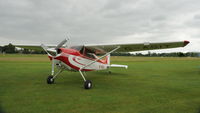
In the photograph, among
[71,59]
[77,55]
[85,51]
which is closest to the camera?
[71,59]

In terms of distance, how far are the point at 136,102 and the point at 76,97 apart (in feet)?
6.71

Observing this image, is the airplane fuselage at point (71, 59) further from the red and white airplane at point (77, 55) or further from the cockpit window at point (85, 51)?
the cockpit window at point (85, 51)

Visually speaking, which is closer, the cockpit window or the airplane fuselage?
the airplane fuselage

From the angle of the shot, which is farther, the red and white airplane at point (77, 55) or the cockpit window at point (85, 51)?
the cockpit window at point (85, 51)

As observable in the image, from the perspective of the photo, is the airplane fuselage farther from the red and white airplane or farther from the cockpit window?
the cockpit window

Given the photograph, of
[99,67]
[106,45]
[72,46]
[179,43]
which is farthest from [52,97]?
[179,43]

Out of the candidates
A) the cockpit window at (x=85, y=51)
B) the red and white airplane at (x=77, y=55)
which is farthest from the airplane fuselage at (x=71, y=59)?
the cockpit window at (x=85, y=51)

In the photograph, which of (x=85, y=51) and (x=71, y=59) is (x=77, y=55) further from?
(x=85, y=51)

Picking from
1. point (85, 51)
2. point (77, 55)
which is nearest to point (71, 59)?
point (77, 55)

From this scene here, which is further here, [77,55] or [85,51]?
[85,51]

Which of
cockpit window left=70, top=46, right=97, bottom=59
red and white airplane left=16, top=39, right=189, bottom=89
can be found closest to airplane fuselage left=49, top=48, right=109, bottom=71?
red and white airplane left=16, top=39, right=189, bottom=89

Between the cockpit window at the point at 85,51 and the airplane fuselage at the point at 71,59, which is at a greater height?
the cockpit window at the point at 85,51

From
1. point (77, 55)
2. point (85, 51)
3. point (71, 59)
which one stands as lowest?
point (71, 59)

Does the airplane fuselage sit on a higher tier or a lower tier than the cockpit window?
lower
